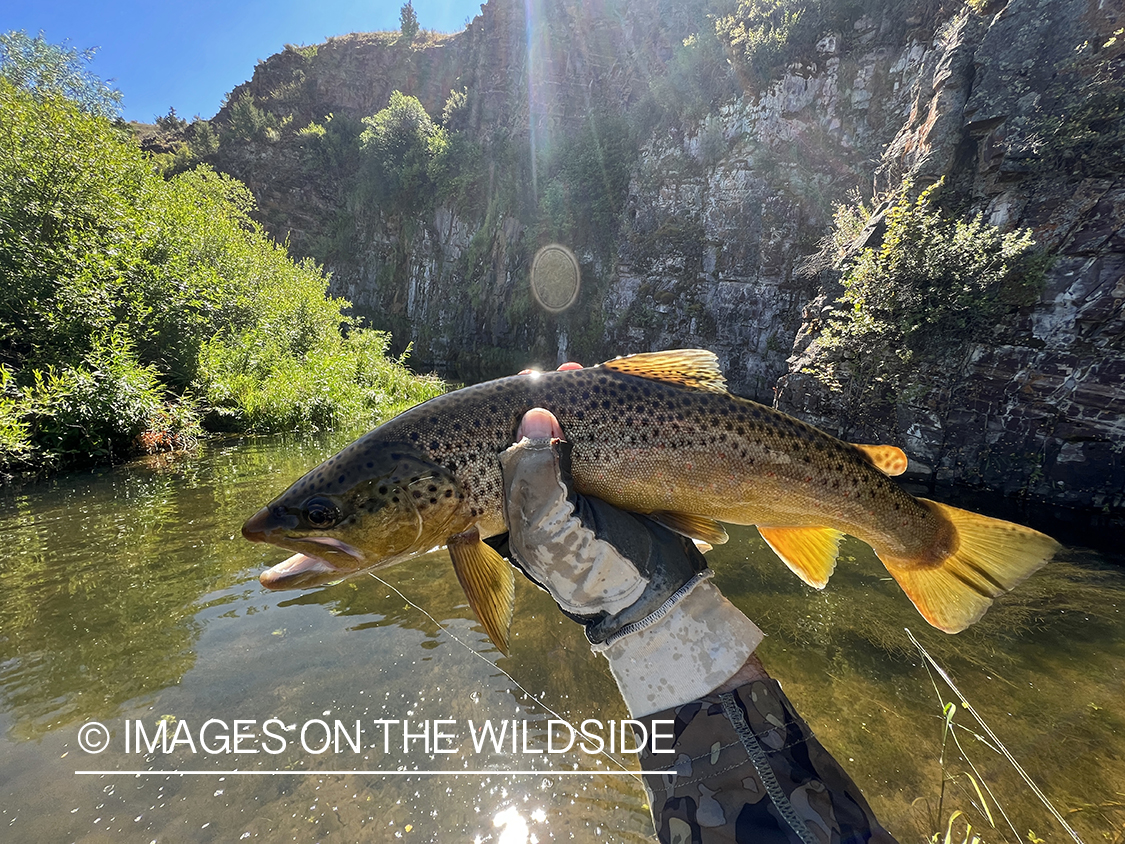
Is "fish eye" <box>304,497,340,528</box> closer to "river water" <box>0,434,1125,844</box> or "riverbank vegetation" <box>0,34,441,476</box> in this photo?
"river water" <box>0,434,1125,844</box>

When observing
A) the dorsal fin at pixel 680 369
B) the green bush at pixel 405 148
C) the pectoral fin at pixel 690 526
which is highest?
the green bush at pixel 405 148

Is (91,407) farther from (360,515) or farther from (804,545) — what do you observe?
(804,545)

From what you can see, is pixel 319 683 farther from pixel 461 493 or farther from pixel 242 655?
pixel 461 493

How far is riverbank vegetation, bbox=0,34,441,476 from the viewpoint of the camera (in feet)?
29.1

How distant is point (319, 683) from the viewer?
134 inches

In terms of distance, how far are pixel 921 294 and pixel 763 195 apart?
17.1m

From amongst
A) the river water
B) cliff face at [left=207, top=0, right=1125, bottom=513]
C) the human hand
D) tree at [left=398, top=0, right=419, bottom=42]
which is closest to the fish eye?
the human hand

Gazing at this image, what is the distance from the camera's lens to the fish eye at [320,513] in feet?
6.66

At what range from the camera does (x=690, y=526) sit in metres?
2.30

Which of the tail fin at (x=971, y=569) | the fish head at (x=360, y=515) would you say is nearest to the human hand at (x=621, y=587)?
the fish head at (x=360, y=515)

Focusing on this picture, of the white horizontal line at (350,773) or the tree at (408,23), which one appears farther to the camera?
the tree at (408,23)

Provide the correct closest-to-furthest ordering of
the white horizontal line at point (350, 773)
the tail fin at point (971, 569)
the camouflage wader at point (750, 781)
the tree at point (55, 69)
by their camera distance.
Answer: the camouflage wader at point (750, 781)
the tail fin at point (971, 569)
the white horizontal line at point (350, 773)
the tree at point (55, 69)

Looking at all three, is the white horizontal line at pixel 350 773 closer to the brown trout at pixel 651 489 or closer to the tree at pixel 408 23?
the brown trout at pixel 651 489

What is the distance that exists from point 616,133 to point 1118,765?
41.4 m
